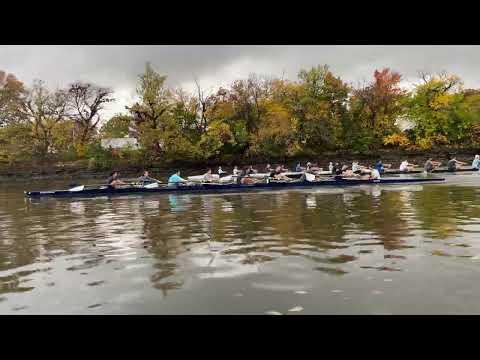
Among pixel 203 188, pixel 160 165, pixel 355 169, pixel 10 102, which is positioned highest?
pixel 10 102

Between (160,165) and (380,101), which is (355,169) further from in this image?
(380,101)

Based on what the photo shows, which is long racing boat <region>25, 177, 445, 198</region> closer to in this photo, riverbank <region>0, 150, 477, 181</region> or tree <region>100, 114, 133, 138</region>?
→ riverbank <region>0, 150, 477, 181</region>

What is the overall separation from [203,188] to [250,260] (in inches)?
649

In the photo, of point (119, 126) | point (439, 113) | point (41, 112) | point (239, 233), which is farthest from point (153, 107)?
point (239, 233)

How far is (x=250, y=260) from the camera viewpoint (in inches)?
373

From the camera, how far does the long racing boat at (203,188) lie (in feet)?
82.6

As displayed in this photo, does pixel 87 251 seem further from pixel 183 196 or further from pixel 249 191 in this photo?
pixel 249 191

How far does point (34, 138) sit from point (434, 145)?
188 ft

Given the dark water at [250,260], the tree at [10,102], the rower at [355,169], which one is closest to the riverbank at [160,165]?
the tree at [10,102]

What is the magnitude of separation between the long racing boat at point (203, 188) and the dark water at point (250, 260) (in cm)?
703

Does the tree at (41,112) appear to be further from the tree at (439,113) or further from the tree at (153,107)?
the tree at (439,113)

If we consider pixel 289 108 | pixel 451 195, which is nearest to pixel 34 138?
pixel 289 108

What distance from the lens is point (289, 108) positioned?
2340 inches
